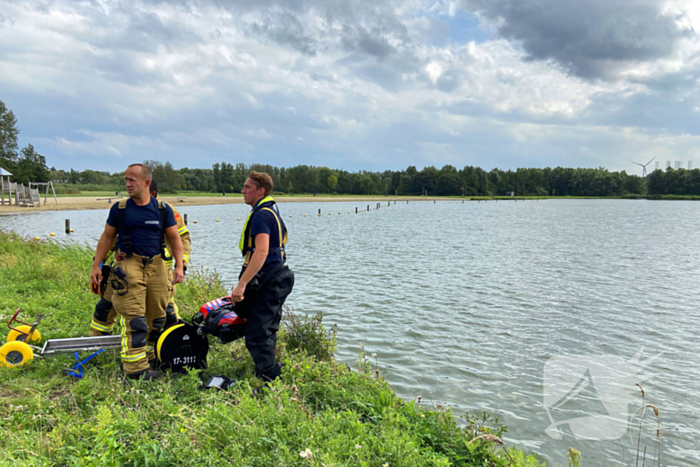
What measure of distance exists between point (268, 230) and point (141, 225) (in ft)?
4.94

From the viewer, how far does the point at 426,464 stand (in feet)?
11.3

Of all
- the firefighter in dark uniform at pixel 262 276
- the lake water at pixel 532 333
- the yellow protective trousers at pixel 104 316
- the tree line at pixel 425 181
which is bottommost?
the lake water at pixel 532 333

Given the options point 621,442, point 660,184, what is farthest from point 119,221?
point 660,184

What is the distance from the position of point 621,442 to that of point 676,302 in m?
9.35

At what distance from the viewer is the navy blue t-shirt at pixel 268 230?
444cm

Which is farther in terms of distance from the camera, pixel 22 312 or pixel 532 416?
pixel 22 312

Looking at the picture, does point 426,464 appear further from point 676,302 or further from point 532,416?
point 676,302

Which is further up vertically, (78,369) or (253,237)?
(253,237)

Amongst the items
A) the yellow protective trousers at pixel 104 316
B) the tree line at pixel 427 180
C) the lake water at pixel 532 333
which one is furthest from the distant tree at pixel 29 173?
the yellow protective trousers at pixel 104 316

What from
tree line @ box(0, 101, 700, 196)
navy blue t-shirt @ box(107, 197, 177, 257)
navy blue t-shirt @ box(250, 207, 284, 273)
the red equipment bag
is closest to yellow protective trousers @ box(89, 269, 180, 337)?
navy blue t-shirt @ box(107, 197, 177, 257)

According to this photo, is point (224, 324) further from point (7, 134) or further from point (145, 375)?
point (7, 134)

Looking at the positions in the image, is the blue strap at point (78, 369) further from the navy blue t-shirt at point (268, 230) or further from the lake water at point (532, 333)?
the lake water at point (532, 333)

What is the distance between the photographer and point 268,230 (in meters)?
4.47

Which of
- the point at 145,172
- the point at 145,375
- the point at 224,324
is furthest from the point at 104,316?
the point at 145,172
